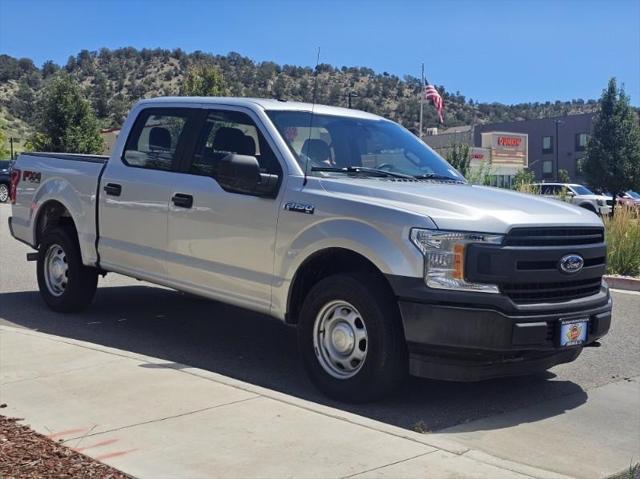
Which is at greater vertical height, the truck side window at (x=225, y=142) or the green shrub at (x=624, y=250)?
the truck side window at (x=225, y=142)

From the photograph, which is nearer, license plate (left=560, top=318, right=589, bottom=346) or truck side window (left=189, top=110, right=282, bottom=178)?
license plate (left=560, top=318, right=589, bottom=346)

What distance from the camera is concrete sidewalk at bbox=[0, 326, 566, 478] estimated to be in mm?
4094

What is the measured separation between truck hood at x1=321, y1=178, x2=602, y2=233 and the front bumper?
47 cm

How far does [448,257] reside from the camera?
5.01 m

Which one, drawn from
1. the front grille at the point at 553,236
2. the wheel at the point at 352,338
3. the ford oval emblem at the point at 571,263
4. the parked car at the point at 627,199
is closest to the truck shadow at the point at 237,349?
the wheel at the point at 352,338

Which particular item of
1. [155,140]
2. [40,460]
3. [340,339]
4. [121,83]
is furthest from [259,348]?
[121,83]

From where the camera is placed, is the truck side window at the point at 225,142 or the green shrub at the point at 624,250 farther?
the green shrub at the point at 624,250

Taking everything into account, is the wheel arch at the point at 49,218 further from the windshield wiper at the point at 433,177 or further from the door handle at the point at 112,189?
the windshield wiper at the point at 433,177

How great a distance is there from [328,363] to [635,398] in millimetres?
2458

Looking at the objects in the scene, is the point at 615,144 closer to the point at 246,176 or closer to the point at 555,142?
the point at 246,176

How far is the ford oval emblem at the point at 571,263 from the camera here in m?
5.27

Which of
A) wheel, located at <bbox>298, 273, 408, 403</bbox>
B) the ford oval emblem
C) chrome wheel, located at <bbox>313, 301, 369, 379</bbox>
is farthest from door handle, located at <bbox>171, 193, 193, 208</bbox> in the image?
the ford oval emblem

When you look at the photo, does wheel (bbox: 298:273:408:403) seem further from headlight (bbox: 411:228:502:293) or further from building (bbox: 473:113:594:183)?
building (bbox: 473:113:594:183)

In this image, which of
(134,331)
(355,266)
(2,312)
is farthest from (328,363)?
(2,312)
